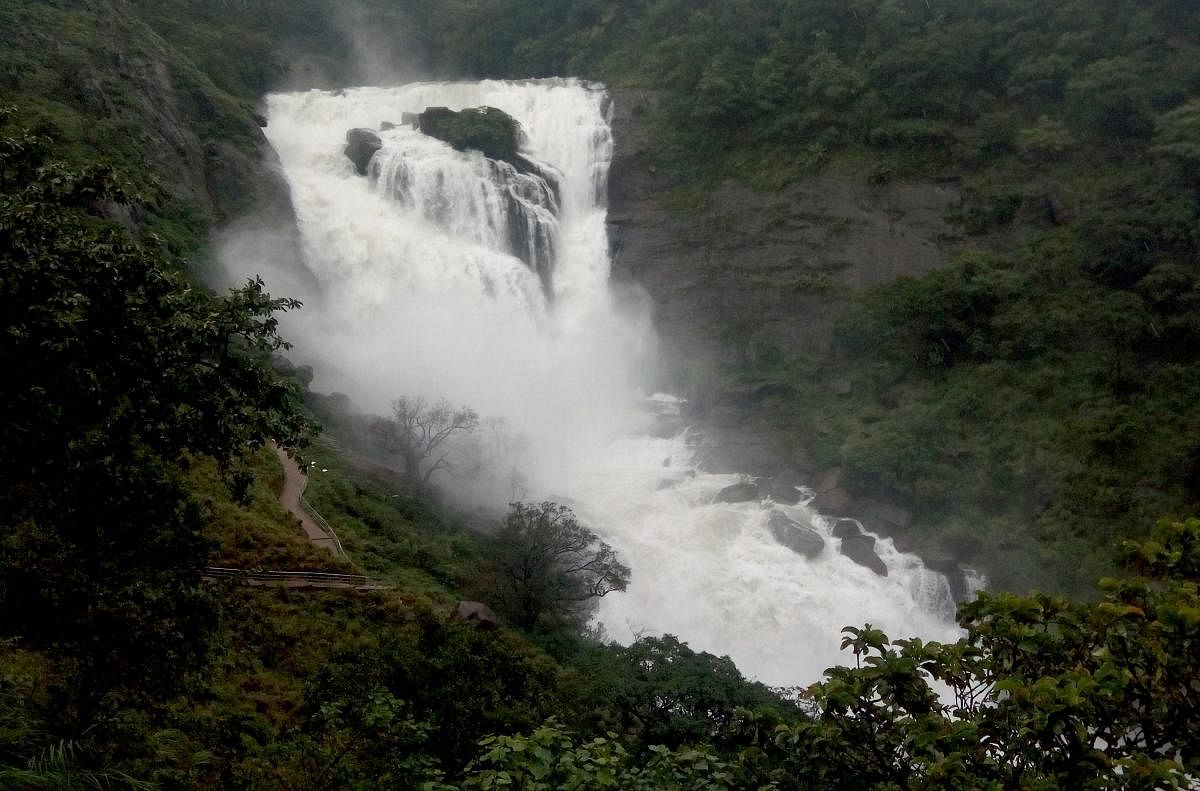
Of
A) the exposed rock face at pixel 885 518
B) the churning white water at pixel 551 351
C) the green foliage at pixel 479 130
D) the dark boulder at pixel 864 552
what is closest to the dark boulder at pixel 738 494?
the churning white water at pixel 551 351

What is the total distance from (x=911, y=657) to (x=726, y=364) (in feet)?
96.0

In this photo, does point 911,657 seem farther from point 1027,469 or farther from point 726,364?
point 726,364

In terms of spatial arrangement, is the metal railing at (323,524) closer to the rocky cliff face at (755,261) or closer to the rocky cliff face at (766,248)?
the rocky cliff face at (755,261)

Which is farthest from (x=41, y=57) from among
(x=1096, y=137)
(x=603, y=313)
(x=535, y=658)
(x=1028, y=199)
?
(x=1096, y=137)

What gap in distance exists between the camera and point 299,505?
1702 cm

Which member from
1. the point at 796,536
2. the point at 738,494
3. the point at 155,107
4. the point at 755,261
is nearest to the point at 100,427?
the point at 796,536

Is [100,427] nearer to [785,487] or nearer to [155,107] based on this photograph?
[785,487]

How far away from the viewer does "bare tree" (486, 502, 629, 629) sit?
54.3ft

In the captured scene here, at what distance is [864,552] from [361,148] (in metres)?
27.6

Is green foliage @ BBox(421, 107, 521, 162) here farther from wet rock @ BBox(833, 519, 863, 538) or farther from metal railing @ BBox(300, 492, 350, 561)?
metal railing @ BBox(300, 492, 350, 561)

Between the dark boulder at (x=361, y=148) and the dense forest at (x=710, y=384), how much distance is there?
13.1 ft

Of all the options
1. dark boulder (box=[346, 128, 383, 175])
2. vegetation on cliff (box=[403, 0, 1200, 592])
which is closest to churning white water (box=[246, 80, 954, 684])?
dark boulder (box=[346, 128, 383, 175])

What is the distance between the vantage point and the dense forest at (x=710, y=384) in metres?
4.47

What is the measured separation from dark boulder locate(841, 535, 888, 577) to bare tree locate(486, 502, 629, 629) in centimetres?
761
